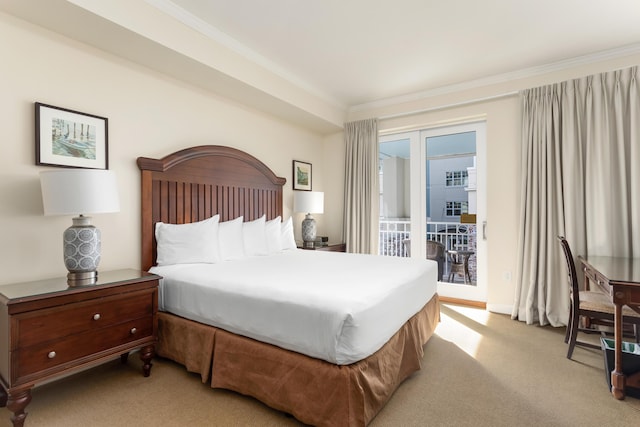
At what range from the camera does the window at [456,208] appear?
4.16m

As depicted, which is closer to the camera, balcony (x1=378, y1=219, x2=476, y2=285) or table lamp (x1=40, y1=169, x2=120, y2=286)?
table lamp (x1=40, y1=169, x2=120, y2=286)

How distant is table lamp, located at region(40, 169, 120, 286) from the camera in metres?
1.93

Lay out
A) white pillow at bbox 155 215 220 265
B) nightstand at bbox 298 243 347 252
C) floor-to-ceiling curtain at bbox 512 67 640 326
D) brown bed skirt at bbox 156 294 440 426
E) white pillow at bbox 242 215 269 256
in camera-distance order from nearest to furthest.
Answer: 1. brown bed skirt at bbox 156 294 440 426
2. white pillow at bbox 155 215 220 265
3. floor-to-ceiling curtain at bbox 512 67 640 326
4. white pillow at bbox 242 215 269 256
5. nightstand at bbox 298 243 347 252

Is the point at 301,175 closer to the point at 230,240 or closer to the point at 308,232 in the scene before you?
the point at 308,232

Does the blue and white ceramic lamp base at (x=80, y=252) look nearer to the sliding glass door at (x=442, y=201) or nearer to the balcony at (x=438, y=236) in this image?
the balcony at (x=438, y=236)

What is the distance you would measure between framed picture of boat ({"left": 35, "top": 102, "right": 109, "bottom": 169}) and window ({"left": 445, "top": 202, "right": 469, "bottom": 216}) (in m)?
3.85

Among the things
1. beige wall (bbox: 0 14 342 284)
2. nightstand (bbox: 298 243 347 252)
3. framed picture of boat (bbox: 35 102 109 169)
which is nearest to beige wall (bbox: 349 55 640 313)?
nightstand (bbox: 298 243 347 252)

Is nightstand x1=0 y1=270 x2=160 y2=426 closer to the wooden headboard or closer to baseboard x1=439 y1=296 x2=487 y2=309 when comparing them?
the wooden headboard

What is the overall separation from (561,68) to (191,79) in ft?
12.6

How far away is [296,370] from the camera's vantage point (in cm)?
171

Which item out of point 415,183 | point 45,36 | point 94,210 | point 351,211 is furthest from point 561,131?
point 45,36

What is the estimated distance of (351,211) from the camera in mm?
4754

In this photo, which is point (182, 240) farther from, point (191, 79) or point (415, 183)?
point (415, 183)

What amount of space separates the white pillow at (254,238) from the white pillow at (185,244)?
0.47 m
